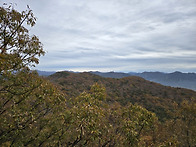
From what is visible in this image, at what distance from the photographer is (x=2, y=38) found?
26.8ft

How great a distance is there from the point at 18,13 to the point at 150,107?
59308 millimetres

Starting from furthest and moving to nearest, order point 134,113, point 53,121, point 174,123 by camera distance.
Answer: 1. point 174,123
2. point 134,113
3. point 53,121

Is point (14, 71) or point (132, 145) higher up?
point (14, 71)

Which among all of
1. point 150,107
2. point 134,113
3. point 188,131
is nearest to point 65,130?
point 134,113

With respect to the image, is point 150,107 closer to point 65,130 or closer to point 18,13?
point 65,130

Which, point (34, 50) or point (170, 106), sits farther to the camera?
point (170, 106)

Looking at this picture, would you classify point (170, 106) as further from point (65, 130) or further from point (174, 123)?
point (65, 130)

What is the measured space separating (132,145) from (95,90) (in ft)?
19.1

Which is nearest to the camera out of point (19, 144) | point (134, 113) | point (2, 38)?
point (2, 38)

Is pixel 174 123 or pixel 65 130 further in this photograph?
pixel 174 123

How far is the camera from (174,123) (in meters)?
25.7

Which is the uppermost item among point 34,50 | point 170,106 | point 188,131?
point 34,50

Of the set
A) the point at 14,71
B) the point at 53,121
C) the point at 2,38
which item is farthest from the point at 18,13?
the point at 53,121

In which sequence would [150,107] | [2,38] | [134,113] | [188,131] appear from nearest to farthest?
[2,38] → [134,113] → [188,131] → [150,107]
